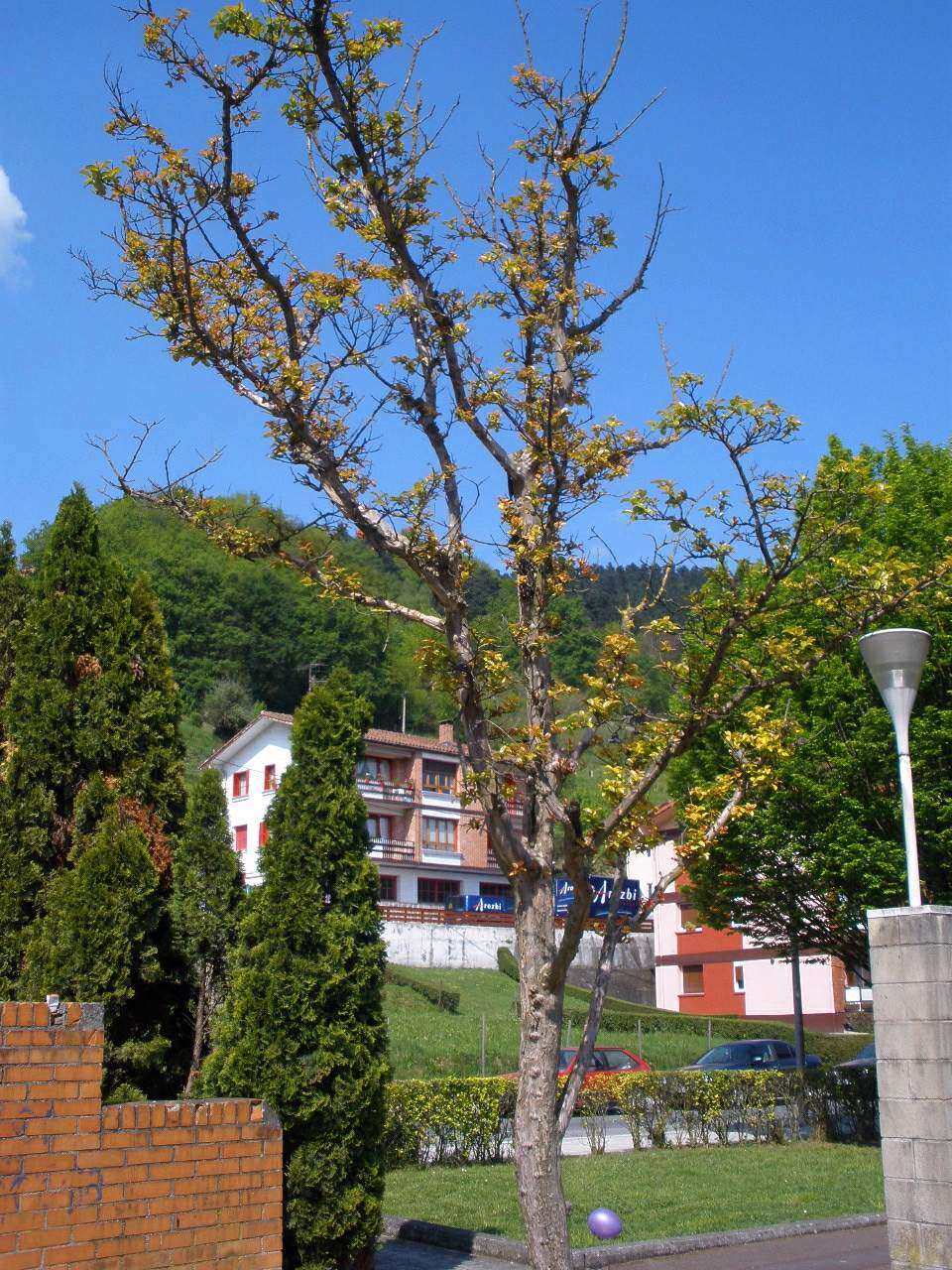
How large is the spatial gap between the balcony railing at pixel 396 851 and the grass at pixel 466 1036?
9953mm

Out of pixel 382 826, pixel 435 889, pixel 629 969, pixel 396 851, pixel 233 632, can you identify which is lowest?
pixel 629 969

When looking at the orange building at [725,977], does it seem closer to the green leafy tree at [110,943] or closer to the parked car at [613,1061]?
the parked car at [613,1061]

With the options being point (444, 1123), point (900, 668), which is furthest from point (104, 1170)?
point (444, 1123)

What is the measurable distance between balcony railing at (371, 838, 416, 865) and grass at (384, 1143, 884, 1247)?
40353 millimetres

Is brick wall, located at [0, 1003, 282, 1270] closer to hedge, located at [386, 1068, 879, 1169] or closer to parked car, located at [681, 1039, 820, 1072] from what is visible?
hedge, located at [386, 1068, 879, 1169]

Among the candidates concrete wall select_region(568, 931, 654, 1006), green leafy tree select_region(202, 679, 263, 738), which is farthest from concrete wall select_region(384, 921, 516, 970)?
green leafy tree select_region(202, 679, 263, 738)

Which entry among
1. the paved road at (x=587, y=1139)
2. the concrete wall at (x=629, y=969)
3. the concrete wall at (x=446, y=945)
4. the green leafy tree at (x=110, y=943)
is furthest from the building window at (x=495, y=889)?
the green leafy tree at (x=110, y=943)

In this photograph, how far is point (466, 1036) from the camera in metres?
33.6

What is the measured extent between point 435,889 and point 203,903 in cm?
5260

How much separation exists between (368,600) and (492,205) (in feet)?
9.80

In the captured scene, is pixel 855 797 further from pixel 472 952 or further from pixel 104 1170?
pixel 472 952

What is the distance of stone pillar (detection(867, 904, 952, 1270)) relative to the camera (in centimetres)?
731

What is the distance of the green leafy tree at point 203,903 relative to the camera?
9609 mm

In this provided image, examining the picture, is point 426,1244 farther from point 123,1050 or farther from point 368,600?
point 368,600
